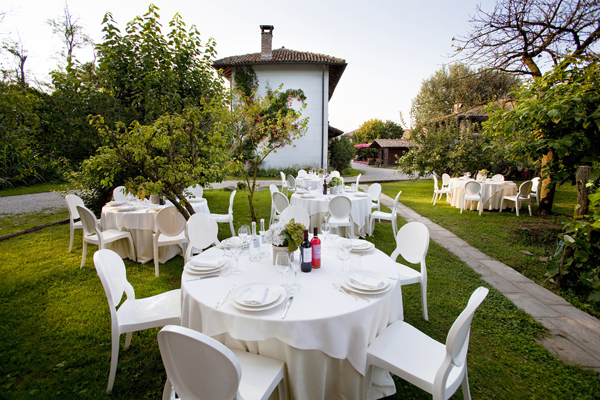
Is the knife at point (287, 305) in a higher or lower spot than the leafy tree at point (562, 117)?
lower

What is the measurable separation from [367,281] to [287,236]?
646 mm

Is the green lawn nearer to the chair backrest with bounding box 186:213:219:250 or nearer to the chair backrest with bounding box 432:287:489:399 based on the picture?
the chair backrest with bounding box 432:287:489:399

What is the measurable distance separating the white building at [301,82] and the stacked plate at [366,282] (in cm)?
1479

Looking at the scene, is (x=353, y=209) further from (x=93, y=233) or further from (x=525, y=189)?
(x=525, y=189)

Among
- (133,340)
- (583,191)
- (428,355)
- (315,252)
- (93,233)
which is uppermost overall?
(583,191)

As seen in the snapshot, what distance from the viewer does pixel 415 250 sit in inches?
110

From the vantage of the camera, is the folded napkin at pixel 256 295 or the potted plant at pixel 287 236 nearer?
the folded napkin at pixel 256 295

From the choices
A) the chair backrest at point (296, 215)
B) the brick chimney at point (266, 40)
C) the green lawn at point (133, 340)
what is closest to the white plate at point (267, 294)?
the green lawn at point (133, 340)

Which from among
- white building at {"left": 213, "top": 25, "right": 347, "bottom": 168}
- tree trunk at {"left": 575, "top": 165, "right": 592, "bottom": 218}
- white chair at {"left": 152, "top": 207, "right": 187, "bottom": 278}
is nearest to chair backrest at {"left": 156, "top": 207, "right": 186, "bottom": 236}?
white chair at {"left": 152, "top": 207, "right": 187, "bottom": 278}

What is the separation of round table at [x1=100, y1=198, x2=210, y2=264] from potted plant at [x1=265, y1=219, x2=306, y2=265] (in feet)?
10.2

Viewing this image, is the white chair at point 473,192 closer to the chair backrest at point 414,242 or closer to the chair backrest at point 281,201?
the chair backrest at point 281,201

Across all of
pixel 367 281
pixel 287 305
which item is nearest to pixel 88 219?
pixel 287 305

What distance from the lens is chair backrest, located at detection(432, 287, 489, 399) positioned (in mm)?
1347

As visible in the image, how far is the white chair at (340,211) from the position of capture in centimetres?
505
